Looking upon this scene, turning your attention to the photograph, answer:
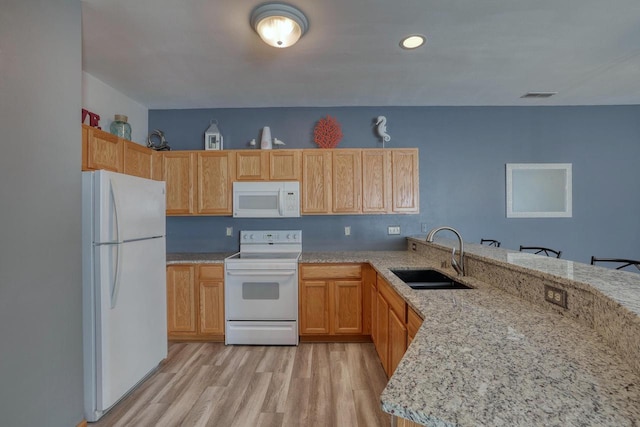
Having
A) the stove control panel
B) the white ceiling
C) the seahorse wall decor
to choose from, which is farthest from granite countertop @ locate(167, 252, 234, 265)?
the seahorse wall decor

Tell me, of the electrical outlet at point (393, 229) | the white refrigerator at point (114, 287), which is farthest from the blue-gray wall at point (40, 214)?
the electrical outlet at point (393, 229)

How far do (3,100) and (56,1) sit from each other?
2.30 feet

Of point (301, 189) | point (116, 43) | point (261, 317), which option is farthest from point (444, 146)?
point (116, 43)

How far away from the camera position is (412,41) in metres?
2.16

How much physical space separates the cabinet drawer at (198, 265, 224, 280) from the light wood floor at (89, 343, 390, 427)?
69 cm

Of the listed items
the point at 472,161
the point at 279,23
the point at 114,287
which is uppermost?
the point at 279,23

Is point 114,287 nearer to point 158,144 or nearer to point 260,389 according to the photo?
point 260,389

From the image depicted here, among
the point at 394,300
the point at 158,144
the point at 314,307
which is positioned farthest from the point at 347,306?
the point at 158,144

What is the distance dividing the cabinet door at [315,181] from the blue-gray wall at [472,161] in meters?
0.33

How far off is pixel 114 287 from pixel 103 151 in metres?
1.18

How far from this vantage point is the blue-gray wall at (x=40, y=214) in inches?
55.0

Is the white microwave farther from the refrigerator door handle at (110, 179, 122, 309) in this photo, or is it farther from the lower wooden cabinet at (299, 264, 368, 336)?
the refrigerator door handle at (110, 179, 122, 309)

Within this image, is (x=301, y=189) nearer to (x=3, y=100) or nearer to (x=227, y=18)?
(x=227, y=18)

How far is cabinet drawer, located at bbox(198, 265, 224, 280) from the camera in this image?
9.82 feet
